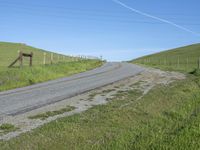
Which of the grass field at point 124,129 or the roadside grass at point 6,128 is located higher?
the grass field at point 124,129

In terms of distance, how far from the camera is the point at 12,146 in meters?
7.59

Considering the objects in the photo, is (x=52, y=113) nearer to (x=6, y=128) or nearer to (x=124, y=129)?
(x=6, y=128)

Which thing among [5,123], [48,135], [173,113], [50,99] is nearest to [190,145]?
[48,135]

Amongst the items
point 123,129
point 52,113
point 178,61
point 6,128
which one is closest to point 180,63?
point 178,61

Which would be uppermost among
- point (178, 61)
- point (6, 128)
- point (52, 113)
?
point (178, 61)

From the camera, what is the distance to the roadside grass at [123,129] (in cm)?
756

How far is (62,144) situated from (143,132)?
1977 mm

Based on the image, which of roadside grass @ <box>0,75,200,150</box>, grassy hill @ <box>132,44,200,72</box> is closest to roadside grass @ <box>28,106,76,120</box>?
roadside grass @ <box>0,75,200,150</box>

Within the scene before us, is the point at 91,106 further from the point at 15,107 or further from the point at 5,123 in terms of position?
the point at 5,123

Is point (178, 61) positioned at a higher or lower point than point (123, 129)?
higher

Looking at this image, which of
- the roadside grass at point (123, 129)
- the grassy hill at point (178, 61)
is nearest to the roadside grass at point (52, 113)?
the roadside grass at point (123, 129)

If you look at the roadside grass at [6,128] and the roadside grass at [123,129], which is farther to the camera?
the roadside grass at [6,128]

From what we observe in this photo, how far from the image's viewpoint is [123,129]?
9.09m

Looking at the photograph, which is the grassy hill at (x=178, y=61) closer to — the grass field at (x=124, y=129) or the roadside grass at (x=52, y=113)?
the grass field at (x=124, y=129)
